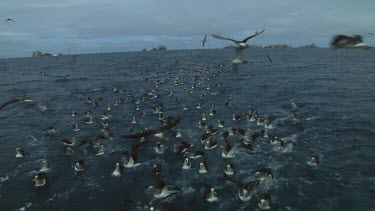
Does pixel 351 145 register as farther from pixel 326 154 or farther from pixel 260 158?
pixel 260 158

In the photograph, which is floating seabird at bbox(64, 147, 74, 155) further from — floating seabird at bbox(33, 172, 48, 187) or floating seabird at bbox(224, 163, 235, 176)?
floating seabird at bbox(224, 163, 235, 176)

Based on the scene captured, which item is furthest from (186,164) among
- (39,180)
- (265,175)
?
(39,180)

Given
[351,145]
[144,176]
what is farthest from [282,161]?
[144,176]

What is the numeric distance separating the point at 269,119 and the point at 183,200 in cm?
1558

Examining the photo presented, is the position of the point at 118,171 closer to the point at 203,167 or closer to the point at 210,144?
the point at 203,167

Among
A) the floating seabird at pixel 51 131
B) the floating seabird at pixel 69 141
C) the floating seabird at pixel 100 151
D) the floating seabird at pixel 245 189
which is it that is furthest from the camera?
the floating seabird at pixel 51 131

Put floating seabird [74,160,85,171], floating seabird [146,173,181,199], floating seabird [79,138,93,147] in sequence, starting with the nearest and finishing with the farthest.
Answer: floating seabird [146,173,181,199] → floating seabird [74,160,85,171] → floating seabird [79,138,93,147]

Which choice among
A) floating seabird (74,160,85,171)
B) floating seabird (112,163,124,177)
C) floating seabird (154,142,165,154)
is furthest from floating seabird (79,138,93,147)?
floating seabird (112,163,124,177)

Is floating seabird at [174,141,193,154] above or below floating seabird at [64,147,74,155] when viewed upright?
above

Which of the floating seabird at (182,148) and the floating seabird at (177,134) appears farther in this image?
the floating seabird at (177,134)

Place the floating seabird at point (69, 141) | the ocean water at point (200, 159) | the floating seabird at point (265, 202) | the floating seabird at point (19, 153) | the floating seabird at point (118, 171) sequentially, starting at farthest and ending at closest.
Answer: the floating seabird at point (69, 141)
the floating seabird at point (19, 153)
the floating seabird at point (118, 171)
the ocean water at point (200, 159)
the floating seabird at point (265, 202)

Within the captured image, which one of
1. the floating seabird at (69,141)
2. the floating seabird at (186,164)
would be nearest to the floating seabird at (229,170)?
the floating seabird at (186,164)

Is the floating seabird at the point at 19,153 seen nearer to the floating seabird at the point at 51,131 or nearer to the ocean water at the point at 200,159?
the ocean water at the point at 200,159

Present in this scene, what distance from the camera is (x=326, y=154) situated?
87.5 feet
